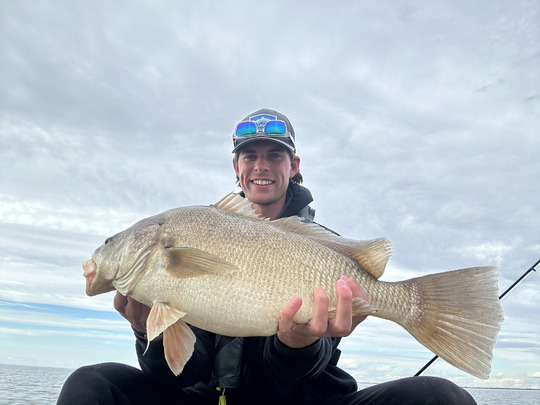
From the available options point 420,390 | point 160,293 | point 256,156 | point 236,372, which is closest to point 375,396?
point 420,390

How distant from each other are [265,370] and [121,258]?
1.44 metres

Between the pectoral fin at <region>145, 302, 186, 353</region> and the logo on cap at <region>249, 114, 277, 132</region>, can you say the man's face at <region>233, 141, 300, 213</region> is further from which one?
the pectoral fin at <region>145, 302, 186, 353</region>

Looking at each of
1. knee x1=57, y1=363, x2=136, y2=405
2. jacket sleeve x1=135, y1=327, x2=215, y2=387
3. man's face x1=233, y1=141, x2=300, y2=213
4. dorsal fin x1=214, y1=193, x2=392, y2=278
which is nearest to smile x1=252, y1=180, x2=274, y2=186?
man's face x1=233, y1=141, x2=300, y2=213

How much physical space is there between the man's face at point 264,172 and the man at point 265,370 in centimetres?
1

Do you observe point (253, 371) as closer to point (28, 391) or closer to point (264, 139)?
point (264, 139)

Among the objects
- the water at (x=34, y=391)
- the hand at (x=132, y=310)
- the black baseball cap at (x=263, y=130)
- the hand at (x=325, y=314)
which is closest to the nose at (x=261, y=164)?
the black baseball cap at (x=263, y=130)

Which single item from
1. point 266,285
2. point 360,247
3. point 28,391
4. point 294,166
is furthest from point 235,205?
point 28,391

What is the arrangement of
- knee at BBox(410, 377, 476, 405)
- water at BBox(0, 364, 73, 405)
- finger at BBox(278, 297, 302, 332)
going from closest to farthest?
finger at BBox(278, 297, 302, 332), knee at BBox(410, 377, 476, 405), water at BBox(0, 364, 73, 405)

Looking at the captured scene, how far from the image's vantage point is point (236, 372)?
3465mm

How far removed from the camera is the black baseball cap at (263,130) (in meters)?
4.45

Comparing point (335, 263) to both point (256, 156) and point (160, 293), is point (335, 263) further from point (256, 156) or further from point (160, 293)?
point (256, 156)

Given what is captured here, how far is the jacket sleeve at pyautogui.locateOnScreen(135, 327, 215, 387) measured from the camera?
3.26 meters

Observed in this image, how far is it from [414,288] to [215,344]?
1.80 metres

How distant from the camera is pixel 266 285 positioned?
2.58 metres
